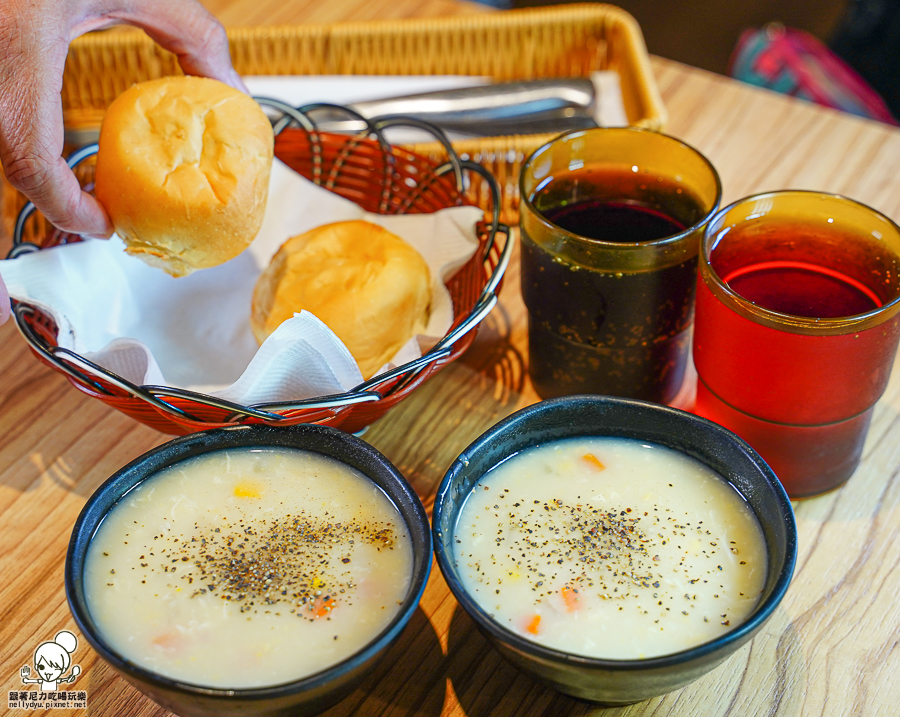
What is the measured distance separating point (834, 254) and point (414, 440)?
0.51 metres

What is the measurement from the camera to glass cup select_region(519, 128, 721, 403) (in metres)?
0.85

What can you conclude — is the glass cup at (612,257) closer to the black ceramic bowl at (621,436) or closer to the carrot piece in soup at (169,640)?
the black ceramic bowl at (621,436)

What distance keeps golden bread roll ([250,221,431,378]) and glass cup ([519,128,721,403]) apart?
14 cm

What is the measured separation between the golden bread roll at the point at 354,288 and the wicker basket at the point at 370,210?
0.08m

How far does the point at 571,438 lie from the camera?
2.65ft

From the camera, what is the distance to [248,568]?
2.34 feet

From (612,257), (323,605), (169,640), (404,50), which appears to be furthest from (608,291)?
(404,50)

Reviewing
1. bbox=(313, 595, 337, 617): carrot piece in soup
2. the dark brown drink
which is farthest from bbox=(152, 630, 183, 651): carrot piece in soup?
the dark brown drink

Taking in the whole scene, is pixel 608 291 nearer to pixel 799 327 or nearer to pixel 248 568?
pixel 799 327

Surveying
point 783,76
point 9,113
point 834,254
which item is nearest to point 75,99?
point 9,113

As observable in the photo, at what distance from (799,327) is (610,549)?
0.87 ft

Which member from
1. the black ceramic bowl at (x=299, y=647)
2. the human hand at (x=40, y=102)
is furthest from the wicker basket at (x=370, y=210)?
the human hand at (x=40, y=102)

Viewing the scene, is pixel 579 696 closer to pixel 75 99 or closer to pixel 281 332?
pixel 281 332

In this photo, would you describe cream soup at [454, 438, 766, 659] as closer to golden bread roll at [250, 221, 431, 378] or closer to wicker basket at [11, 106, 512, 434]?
wicker basket at [11, 106, 512, 434]
